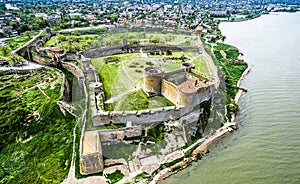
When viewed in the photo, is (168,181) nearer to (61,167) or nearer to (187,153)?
(187,153)

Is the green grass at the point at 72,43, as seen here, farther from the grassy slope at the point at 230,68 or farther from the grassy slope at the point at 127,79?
the grassy slope at the point at 230,68

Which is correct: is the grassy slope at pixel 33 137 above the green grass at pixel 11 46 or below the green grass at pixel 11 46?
below

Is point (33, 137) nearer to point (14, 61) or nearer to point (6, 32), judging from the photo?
point (14, 61)

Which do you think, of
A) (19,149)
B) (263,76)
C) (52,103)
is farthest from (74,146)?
(263,76)

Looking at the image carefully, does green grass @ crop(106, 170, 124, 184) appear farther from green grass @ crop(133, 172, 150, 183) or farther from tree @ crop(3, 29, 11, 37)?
tree @ crop(3, 29, 11, 37)

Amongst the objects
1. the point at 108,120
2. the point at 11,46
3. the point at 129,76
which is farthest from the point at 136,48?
the point at 108,120

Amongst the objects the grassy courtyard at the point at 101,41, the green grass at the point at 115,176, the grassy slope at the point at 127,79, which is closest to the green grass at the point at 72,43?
the grassy courtyard at the point at 101,41

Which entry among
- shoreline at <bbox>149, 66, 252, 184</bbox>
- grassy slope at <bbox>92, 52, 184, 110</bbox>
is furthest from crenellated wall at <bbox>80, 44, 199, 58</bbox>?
shoreline at <bbox>149, 66, 252, 184</bbox>
